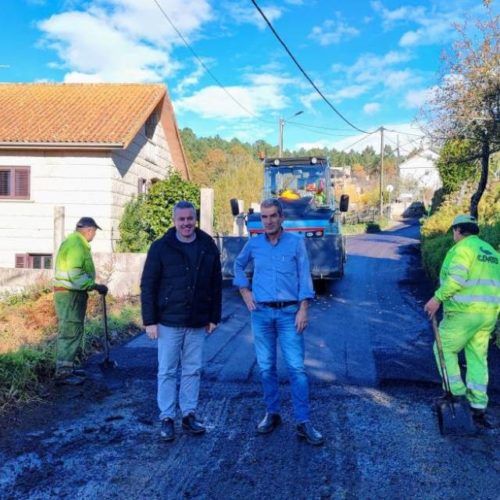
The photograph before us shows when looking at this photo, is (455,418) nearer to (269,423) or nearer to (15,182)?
(269,423)

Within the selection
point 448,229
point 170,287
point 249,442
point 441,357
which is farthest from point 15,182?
point 441,357

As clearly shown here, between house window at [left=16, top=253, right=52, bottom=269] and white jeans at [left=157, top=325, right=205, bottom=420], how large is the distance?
12311 millimetres

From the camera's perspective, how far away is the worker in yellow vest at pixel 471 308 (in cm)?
446

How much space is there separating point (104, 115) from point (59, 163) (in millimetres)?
2197

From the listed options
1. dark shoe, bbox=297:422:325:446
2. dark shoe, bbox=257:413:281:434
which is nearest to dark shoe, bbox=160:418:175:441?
dark shoe, bbox=257:413:281:434

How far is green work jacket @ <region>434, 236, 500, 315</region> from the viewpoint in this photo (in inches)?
175

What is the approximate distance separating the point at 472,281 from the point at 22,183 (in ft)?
46.6

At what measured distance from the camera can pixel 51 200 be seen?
15523 mm

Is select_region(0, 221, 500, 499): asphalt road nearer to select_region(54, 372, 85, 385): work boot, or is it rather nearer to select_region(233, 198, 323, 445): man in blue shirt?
select_region(54, 372, 85, 385): work boot

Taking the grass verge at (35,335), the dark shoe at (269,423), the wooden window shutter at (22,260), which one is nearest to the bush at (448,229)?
the dark shoe at (269,423)

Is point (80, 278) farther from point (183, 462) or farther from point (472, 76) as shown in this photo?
point (472, 76)

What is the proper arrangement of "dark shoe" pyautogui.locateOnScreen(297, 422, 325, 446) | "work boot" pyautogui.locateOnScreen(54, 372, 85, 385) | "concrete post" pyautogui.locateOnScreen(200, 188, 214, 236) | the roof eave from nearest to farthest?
"dark shoe" pyautogui.locateOnScreen(297, 422, 325, 446)
"work boot" pyautogui.locateOnScreen(54, 372, 85, 385)
"concrete post" pyautogui.locateOnScreen(200, 188, 214, 236)
the roof eave

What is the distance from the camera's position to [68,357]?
581 centimetres

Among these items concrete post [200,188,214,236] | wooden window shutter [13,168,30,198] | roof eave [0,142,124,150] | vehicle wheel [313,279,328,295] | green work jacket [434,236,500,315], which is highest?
roof eave [0,142,124,150]
